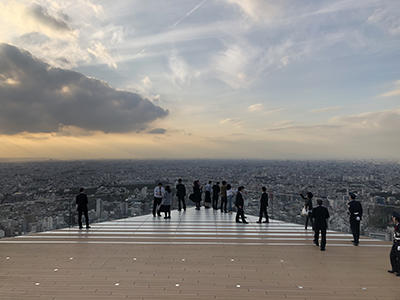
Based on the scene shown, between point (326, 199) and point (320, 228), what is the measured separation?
2.44 metres

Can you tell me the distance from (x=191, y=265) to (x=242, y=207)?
16.8 ft

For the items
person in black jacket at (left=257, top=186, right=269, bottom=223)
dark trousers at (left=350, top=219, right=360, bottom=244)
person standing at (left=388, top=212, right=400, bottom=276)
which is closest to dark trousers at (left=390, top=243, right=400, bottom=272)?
person standing at (left=388, top=212, right=400, bottom=276)

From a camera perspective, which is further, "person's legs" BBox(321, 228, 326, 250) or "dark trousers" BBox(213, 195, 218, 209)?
"dark trousers" BBox(213, 195, 218, 209)

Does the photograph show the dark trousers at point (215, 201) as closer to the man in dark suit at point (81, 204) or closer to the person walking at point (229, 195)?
the person walking at point (229, 195)

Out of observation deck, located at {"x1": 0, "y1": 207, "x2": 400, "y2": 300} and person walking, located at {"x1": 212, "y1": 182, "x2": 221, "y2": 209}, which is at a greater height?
person walking, located at {"x1": 212, "y1": 182, "x2": 221, "y2": 209}

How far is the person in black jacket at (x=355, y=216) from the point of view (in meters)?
8.86

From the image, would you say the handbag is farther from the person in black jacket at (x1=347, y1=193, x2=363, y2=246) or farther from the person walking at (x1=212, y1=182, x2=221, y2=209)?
the person walking at (x1=212, y1=182, x2=221, y2=209)

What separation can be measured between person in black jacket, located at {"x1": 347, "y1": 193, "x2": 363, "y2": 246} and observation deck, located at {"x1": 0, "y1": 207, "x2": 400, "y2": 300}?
1.01ft

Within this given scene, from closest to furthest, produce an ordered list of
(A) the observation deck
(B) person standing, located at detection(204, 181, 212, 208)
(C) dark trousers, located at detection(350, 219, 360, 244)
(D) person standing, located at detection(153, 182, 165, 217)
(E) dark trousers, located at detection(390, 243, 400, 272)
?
(A) the observation deck → (E) dark trousers, located at detection(390, 243, 400, 272) → (C) dark trousers, located at detection(350, 219, 360, 244) → (D) person standing, located at detection(153, 182, 165, 217) → (B) person standing, located at detection(204, 181, 212, 208)

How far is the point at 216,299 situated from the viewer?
17.5 ft

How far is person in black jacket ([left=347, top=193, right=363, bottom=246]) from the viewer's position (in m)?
8.86

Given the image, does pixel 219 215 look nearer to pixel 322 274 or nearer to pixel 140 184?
pixel 140 184

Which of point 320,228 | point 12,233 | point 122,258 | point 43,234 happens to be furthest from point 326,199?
point 12,233

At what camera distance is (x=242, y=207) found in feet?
38.6
